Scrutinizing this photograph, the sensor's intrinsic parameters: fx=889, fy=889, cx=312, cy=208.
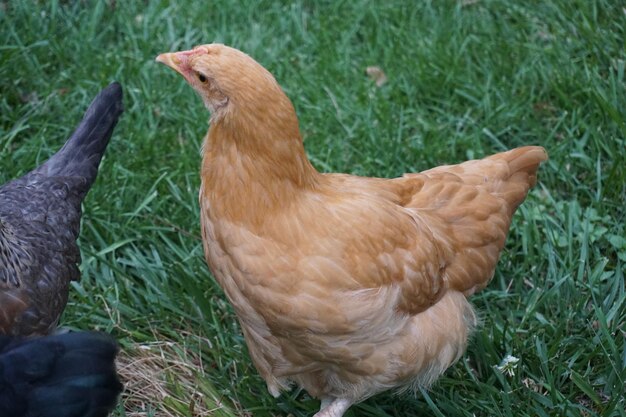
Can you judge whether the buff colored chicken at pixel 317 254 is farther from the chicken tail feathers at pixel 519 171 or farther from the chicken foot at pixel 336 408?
the chicken tail feathers at pixel 519 171

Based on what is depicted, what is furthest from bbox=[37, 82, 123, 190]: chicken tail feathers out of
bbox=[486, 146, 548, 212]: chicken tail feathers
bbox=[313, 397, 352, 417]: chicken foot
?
bbox=[486, 146, 548, 212]: chicken tail feathers

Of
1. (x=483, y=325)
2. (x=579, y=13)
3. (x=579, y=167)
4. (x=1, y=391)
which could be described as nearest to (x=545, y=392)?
(x=483, y=325)

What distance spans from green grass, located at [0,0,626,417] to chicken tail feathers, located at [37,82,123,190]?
45cm

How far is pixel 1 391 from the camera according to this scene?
9.46 feet

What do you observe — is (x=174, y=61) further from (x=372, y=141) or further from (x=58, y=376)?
(x=372, y=141)

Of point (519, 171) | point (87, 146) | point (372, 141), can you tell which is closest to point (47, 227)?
point (87, 146)

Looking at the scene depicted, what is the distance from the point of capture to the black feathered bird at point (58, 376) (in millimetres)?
2924

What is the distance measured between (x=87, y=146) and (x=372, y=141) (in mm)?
1690

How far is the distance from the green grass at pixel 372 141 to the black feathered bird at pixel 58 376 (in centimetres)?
89

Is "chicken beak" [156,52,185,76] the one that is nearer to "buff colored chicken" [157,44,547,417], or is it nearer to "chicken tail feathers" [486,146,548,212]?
"buff colored chicken" [157,44,547,417]

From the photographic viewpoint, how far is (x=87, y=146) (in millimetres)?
4258

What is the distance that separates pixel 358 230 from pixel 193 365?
1234 mm

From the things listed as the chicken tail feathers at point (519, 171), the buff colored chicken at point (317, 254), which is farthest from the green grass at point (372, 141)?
the chicken tail feathers at point (519, 171)

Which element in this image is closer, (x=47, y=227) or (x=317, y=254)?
(x=317, y=254)
